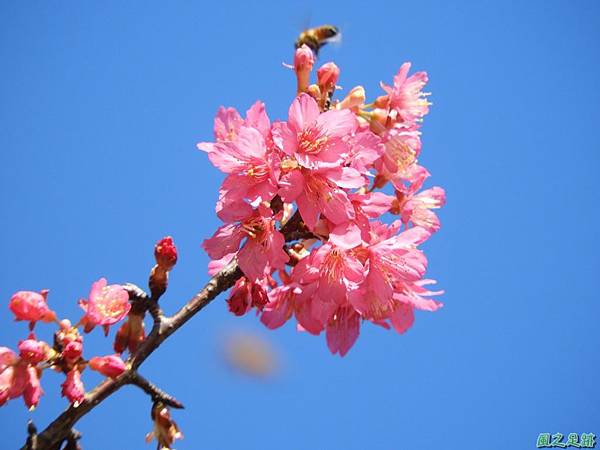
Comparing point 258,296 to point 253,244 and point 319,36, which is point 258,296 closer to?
point 253,244

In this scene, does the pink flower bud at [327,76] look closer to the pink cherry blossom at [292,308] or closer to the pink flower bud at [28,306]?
the pink cherry blossom at [292,308]

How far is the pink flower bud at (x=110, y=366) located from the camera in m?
1.62

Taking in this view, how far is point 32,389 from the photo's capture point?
5.50 ft

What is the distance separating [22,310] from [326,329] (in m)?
1.03

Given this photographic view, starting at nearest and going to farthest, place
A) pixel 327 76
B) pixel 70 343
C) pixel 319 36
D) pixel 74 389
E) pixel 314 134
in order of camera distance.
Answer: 1. pixel 74 389
2. pixel 70 343
3. pixel 314 134
4. pixel 327 76
5. pixel 319 36

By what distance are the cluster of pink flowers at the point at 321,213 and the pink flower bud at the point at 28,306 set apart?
533 mm

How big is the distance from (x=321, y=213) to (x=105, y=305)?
73cm

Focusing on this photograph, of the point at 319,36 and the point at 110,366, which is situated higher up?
the point at 319,36

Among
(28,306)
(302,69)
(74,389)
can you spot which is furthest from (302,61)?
(74,389)

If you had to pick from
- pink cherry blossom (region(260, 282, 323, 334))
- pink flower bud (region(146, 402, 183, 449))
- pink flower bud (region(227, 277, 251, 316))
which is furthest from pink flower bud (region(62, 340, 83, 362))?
pink cherry blossom (region(260, 282, 323, 334))

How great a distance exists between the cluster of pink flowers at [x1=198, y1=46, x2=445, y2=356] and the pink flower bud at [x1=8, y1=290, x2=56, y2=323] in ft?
1.75

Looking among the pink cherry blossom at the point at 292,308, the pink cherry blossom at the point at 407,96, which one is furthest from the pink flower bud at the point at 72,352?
the pink cherry blossom at the point at 407,96

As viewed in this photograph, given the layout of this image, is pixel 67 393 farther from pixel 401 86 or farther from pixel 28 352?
pixel 401 86

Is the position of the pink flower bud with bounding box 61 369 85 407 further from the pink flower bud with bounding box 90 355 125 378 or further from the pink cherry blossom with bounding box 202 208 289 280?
the pink cherry blossom with bounding box 202 208 289 280
